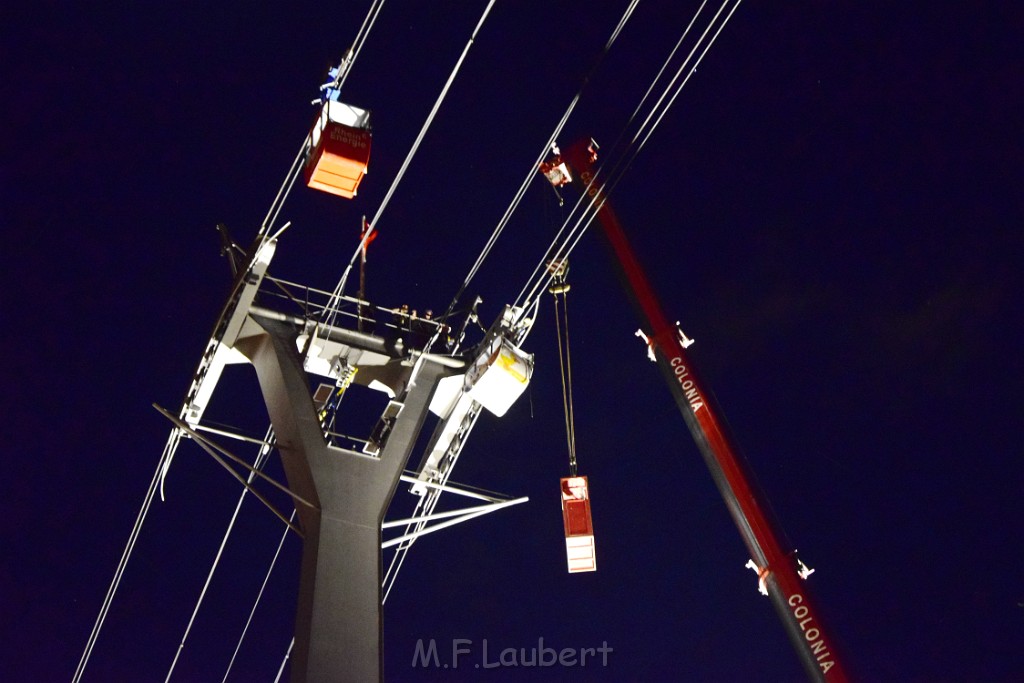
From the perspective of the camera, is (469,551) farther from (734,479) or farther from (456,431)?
(456,431)

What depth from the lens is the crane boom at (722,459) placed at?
14.5m

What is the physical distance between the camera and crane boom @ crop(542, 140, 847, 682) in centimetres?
1447

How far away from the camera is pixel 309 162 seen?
39.1 ft

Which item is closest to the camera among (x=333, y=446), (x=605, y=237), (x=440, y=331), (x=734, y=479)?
(x=333, y=446)

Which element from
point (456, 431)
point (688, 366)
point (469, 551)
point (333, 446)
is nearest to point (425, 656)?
point (469, 551)

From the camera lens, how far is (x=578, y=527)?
42.4ft

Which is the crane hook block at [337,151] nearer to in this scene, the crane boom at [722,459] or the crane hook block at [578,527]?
the crane boom at [722,459]

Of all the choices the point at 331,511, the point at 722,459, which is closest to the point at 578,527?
the point at 331,511

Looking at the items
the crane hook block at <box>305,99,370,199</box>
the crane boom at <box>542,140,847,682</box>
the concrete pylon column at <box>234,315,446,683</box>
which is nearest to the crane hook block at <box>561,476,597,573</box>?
the concrete pylon column at <box>234,315,446,683</box>

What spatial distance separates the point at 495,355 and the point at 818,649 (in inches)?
266

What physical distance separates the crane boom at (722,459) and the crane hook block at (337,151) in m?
3.29

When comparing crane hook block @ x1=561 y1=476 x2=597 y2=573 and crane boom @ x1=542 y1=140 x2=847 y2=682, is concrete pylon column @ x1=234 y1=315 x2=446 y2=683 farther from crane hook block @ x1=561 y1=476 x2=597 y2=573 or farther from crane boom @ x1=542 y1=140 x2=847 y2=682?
crane boom @ x1=542 y1=140 x2=847 y2=682

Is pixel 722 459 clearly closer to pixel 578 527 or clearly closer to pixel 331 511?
pixel 578 527

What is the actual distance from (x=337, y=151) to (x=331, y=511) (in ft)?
13.6
